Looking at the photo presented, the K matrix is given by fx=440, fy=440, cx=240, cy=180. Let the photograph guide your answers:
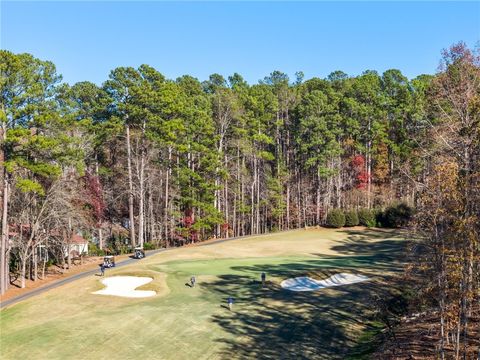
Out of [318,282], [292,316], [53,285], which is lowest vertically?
[292,316]

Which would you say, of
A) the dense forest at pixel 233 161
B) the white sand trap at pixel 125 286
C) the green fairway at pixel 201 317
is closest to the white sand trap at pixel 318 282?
the green fairway at pixel 201 317

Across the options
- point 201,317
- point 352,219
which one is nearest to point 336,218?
point 352,219

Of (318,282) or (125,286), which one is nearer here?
(318,282)

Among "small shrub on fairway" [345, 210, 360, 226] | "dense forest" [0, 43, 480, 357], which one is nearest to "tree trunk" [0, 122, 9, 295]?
"dense forest" [0, 43, 480, 357]

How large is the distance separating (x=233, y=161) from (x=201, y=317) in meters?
47.2

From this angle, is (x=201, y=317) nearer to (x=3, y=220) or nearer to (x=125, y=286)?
(x=125, y=286)

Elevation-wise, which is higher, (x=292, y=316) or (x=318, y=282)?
(x=318, y=282)

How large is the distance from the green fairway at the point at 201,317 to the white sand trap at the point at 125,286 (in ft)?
2.30

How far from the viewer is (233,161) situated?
7000 centimetres

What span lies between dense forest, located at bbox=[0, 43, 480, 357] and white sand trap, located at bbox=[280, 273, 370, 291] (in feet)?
25.1

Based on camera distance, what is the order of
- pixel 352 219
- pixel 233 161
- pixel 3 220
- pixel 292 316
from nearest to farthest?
pixel 292 316 < pixel 3 220 < pixel 352 219 < pixel 233 161

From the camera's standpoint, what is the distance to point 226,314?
79.9ft

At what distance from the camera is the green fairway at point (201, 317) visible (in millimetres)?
20188

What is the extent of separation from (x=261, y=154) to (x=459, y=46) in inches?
1442
